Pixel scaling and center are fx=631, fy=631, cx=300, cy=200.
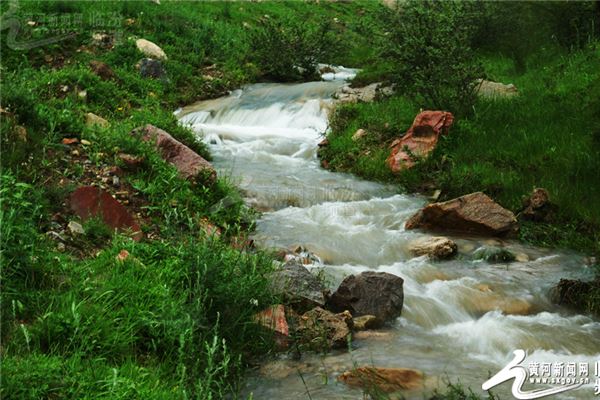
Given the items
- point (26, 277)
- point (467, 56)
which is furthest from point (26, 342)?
point (467, 56)

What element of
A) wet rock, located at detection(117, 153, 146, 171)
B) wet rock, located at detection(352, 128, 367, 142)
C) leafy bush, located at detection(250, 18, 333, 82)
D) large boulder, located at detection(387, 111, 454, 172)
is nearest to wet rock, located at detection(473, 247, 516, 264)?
large boulder, located at detection(387, 111, 454, 172)

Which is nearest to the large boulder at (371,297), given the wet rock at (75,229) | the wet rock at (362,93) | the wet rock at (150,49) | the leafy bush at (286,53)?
the wet rock at (75,229)

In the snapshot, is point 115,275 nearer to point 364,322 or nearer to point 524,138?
point 364,322

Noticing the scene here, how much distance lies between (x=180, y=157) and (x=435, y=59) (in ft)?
16.5

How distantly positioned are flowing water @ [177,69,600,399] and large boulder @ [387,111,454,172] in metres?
0.57

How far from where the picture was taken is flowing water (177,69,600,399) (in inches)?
165

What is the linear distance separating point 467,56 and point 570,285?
19.3ft

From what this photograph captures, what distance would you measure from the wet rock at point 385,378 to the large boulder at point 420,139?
5.69 metres

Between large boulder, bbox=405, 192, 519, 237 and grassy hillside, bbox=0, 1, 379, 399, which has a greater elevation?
grassy hillside, bbox=0, 1, 379, 399

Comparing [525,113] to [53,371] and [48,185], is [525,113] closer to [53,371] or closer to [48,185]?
[48,185]

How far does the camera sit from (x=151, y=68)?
48.5 feet

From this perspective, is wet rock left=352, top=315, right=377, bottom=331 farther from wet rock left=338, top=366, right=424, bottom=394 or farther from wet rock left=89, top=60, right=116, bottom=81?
wet rock left=89, top=60, right=116, bottom=81

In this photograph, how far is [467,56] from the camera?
34.5 feet

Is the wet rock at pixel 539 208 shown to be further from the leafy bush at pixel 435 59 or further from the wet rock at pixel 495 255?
the leafy bush at pixel 435 59
